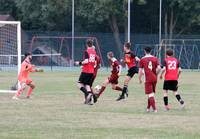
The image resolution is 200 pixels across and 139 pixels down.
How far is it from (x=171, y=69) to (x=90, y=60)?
9.41 ft

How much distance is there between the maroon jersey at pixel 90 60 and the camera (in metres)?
21.6

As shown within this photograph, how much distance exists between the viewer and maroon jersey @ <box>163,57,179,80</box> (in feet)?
65.0

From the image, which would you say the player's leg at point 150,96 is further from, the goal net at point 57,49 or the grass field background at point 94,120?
the goal net at point 57,49

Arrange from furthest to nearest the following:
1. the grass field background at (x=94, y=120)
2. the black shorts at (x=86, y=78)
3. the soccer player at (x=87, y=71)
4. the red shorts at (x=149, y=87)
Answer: the black shorts at (x=86, y=78), the soccer player at (x=87, y=71), the red shorts at (x=149, y=87), the grass field background at (x=94, y=120)

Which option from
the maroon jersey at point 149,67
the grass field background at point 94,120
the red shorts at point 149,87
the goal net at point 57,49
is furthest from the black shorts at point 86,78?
the goal net at point 57,49

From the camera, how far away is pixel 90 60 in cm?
2162

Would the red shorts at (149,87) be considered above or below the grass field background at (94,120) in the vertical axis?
above

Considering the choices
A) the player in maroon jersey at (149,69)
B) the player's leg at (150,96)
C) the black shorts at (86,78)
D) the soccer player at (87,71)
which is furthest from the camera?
the black shorts at (86,78)

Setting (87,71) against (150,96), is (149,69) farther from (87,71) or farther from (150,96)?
(87,71)

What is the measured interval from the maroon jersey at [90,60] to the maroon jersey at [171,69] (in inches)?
105

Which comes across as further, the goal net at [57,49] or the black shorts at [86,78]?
the goal net at [57,49]

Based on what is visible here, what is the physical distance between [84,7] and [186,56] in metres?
9.95

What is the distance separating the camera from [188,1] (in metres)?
62.4

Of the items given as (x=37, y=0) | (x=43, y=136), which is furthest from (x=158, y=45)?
(x=43, y=136)
